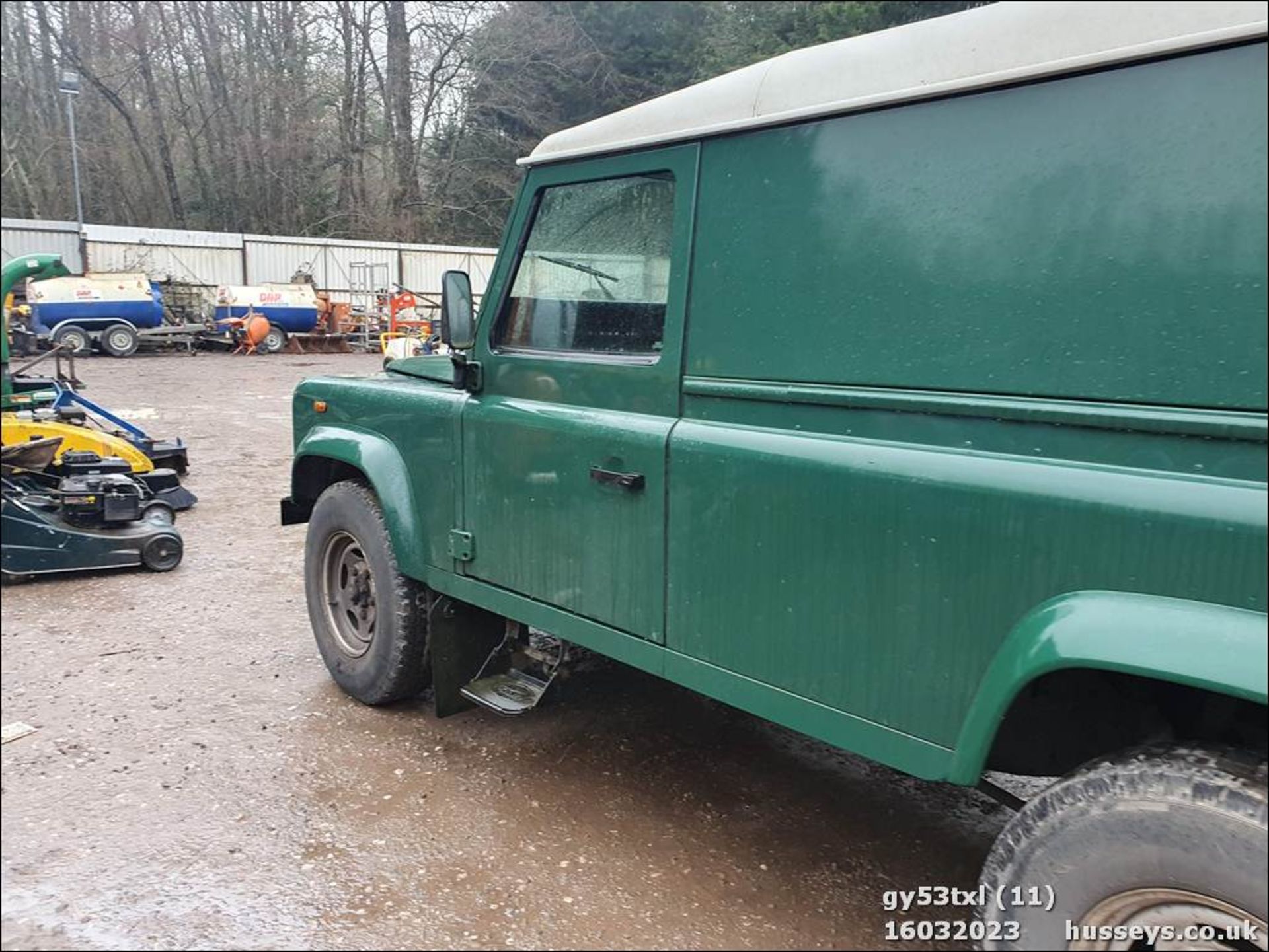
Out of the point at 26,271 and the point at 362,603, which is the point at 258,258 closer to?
the point at 26,271

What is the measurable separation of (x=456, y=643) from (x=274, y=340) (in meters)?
22.4

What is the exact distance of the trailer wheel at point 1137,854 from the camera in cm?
171

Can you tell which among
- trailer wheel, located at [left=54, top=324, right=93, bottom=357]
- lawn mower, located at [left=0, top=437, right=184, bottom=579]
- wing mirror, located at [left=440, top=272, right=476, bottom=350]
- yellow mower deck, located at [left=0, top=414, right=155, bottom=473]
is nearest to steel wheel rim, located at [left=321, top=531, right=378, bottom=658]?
wing mirror, located at [left=440, top=272, right=476, bottom=350]

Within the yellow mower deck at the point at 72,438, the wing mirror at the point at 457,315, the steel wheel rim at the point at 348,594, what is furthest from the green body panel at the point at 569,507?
the yellow mower deck at the point at 72,438

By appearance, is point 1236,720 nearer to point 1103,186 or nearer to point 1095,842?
point 1095,842

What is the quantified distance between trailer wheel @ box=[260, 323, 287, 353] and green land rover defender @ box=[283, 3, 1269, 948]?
2263 cm

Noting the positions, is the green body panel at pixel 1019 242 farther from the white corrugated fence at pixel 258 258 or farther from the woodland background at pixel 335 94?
the white corrugated fence at pixel 258 258

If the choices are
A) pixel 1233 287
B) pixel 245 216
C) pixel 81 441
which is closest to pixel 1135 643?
pixel 1233 287

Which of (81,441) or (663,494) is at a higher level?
(663,494)

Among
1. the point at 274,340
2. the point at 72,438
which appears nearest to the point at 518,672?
the point at 72,438

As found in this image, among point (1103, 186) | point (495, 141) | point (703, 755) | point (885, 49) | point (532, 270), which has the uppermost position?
point (495, 141)

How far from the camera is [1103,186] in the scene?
1905mm

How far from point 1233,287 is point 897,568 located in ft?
2.86

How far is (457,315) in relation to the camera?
3.39 metres
